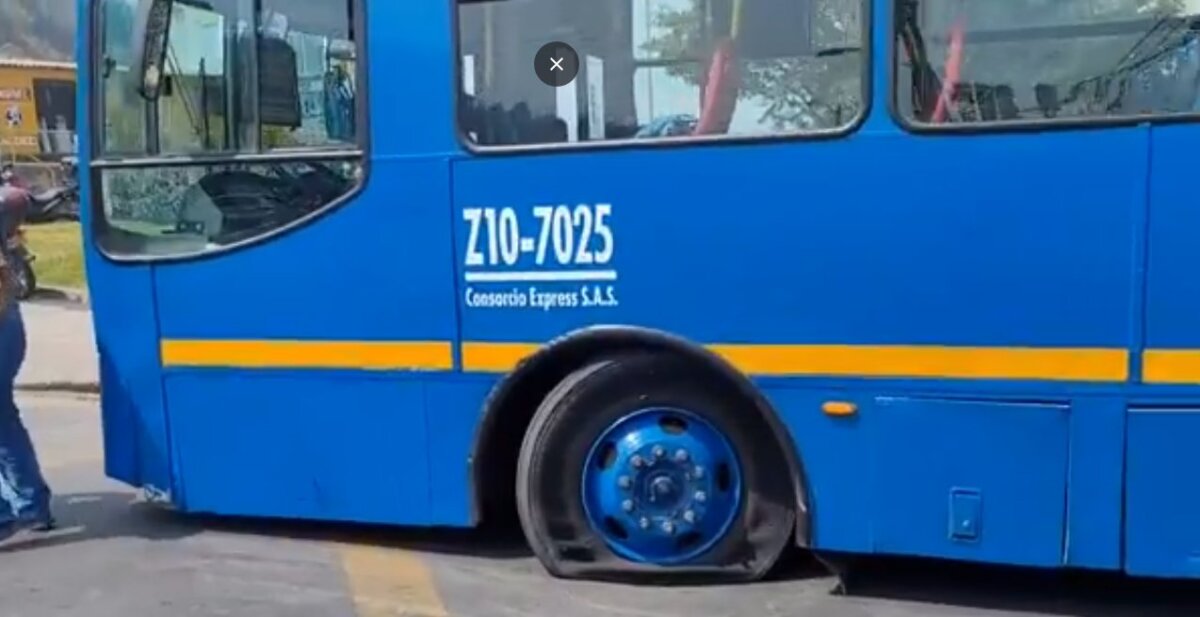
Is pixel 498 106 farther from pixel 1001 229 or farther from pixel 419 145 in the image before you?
pixel 1001 229

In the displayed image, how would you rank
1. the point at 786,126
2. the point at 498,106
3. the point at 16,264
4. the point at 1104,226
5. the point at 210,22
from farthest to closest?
the point at 16,264
the point at 210,22
the point at 498,106
the point at 786,126
the point at 1104,226

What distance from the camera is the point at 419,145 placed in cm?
548

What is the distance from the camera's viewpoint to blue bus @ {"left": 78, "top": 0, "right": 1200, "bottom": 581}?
4.64 metres

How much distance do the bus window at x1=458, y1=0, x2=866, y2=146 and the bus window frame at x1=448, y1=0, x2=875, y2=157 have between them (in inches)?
0.6

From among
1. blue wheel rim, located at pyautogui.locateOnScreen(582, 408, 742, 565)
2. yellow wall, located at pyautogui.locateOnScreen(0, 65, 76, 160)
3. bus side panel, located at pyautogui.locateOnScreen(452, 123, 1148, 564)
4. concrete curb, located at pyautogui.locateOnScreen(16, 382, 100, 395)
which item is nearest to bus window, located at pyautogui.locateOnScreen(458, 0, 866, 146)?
bus side panel, located at pyautogui.locateOnScreen(452, 123, 1148, 564)

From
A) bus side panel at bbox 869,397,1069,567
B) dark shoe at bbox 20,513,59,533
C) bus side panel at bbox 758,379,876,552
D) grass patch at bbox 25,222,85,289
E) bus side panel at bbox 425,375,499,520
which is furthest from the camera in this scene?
grass patch at bbox 25,222,85,289

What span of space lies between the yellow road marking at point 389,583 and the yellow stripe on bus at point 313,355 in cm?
83

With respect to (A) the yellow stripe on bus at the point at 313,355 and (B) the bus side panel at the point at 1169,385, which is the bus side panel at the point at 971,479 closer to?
(B) the bus side panel at the point at 1169,385

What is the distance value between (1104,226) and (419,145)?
98.2 inches

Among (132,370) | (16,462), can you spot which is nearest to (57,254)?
(16,462)

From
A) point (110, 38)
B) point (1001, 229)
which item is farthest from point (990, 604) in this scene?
point (110, 38)

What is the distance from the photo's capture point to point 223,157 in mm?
5930

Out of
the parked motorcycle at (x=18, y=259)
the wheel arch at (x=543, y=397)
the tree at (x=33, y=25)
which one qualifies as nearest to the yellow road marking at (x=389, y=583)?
the wheel arch at (x=543, y=397)

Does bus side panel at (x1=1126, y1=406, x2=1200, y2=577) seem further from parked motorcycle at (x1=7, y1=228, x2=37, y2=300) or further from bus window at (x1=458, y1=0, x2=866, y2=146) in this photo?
parked motorcycle at (x1=7, y1=228, x2=37, y2=300)
